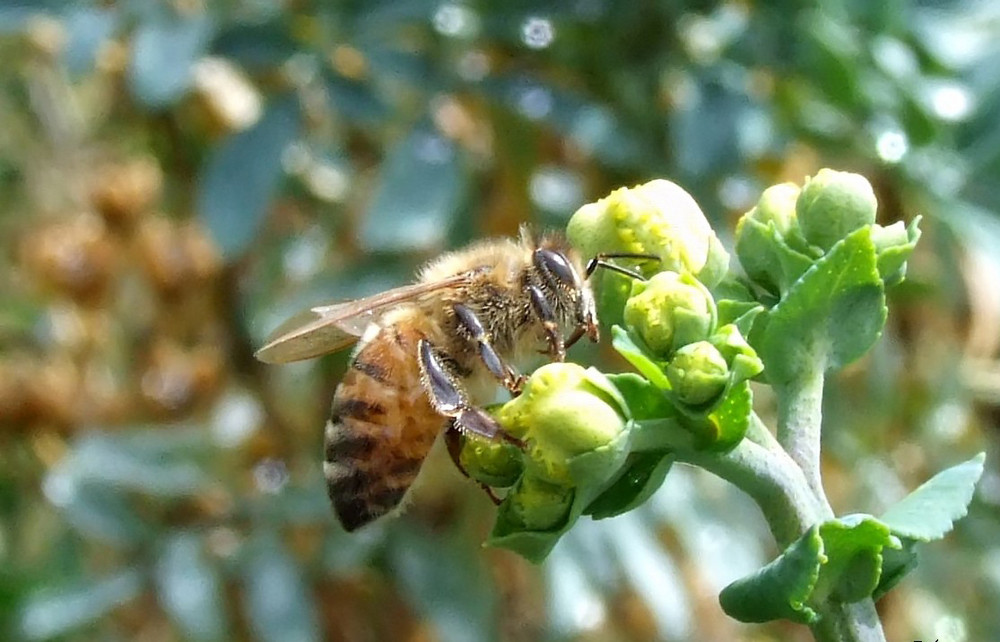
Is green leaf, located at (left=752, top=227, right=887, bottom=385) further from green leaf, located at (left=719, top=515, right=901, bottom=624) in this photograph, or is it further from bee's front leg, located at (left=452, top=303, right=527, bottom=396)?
bee's front leg, located at (left=452, top=303, right=527, bottom=396)

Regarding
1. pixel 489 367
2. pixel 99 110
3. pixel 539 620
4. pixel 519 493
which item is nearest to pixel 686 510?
pixel 539 620

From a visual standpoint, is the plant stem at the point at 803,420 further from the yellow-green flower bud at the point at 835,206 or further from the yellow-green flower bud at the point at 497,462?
the yellow-green flower bud at the point at 497,462

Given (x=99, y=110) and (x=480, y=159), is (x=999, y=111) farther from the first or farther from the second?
(x=99, y=110)

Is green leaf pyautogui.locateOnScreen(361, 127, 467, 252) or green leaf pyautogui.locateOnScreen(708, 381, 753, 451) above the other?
green leaf pyautogui.locateOnScreen(708, 381, 753, 451)

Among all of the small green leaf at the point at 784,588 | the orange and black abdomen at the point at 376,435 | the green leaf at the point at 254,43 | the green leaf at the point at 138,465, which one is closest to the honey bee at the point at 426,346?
the orange and black abdomen at the point at 376,435

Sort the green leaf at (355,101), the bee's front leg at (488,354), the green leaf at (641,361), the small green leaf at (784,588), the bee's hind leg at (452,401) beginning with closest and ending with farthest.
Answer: the small green leaf at (784,588)
the green leaf at (641,361)
the bee's hind leg at (452,401)
the bee's front leg at (488,354)
the green leaf at (355,101)

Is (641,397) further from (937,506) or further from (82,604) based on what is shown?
(82,604)

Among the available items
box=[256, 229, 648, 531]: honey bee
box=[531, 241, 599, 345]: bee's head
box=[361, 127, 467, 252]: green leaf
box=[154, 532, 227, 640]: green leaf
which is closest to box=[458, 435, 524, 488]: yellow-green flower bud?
box=[256, 229, 648, 531]: honey bee
